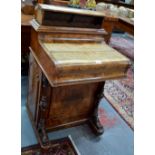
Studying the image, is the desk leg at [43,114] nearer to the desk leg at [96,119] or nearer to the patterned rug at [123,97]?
the desk leg at [96,119]

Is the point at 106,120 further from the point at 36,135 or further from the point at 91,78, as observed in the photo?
the point at 91,78

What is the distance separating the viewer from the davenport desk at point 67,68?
1.30 metres

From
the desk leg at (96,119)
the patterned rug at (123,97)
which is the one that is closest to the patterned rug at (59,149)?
the desk leg at (96,119)

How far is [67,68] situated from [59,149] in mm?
924

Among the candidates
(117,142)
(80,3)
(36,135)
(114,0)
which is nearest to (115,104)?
(117,142)

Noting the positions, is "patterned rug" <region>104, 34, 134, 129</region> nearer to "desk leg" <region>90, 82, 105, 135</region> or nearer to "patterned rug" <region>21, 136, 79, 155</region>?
"desk leg" <region>90, 82, 105, 135</region>

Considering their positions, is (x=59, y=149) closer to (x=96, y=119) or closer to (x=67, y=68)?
(x=96, y=119)

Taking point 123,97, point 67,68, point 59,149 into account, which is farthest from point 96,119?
point 67,68

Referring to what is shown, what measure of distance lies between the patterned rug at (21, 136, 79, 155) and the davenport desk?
0.08m

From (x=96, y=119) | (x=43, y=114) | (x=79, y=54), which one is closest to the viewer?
(x=79, y=54)

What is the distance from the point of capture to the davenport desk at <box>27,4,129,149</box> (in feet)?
4.27

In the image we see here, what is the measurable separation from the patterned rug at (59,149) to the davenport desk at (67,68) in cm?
8

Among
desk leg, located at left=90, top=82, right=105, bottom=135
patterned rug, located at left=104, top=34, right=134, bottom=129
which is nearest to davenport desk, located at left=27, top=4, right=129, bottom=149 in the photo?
desk leg, located at left=90, top=82, right=105, bottom=135

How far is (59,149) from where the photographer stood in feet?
6.01
